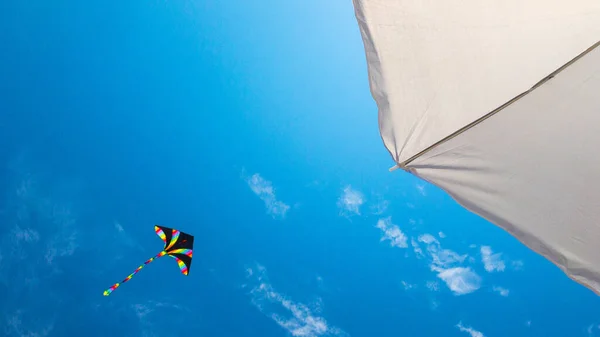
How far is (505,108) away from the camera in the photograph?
4.59ft

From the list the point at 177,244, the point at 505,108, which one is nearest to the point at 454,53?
the point at 505,108

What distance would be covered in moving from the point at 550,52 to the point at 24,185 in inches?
361

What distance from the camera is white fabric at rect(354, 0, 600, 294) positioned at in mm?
1315

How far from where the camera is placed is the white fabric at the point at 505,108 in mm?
1315

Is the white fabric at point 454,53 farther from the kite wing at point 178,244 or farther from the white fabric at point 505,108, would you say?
the kite wing at point 178,244

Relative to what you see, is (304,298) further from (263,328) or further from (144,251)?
(144,251)

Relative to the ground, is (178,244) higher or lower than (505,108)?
higher

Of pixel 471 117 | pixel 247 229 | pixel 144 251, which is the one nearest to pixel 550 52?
pixel 471 117

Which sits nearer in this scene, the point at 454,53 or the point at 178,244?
the point at 454,53

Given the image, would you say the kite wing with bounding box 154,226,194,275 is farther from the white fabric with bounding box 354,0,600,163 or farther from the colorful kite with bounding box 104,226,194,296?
the white fabric with bounding box 354,0,600,163

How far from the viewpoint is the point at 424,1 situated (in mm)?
1409

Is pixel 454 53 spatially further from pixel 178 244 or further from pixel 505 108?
pixel 178 244

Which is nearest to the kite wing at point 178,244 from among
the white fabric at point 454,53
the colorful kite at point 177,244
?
the colorful kite at point 177,244

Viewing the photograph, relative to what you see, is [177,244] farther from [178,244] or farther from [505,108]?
[505,108]
